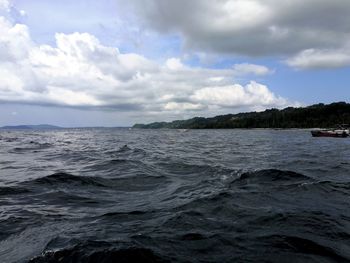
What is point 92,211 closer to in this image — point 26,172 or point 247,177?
point 247,177

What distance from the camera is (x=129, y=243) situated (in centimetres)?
963

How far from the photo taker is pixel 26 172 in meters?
24.8

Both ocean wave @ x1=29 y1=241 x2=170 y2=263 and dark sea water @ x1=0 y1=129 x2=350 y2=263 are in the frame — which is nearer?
ocean wave @ x1=29 y1=241 x2=170 y2=263

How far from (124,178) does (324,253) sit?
1457 cm

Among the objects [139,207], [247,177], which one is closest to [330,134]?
[247,177]

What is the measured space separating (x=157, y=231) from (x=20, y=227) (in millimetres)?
4426

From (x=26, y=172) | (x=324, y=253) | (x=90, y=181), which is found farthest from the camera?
(x=26, y=172)

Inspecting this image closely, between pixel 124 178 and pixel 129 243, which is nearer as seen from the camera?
pixel 129 243

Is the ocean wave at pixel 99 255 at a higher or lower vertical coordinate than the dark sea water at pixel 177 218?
higher

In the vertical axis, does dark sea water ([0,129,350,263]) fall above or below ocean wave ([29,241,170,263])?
below

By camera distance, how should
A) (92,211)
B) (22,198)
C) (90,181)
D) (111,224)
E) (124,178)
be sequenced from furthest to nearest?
(124,178), (90,181), (22,198), (92,211), (111,224)

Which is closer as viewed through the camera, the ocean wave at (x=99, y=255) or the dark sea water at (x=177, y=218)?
the ocean wave at (x=99, y=255)

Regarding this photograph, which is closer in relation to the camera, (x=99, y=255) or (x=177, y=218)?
(x=99, y=255)

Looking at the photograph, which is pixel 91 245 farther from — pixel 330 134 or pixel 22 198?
pixel 330 134
